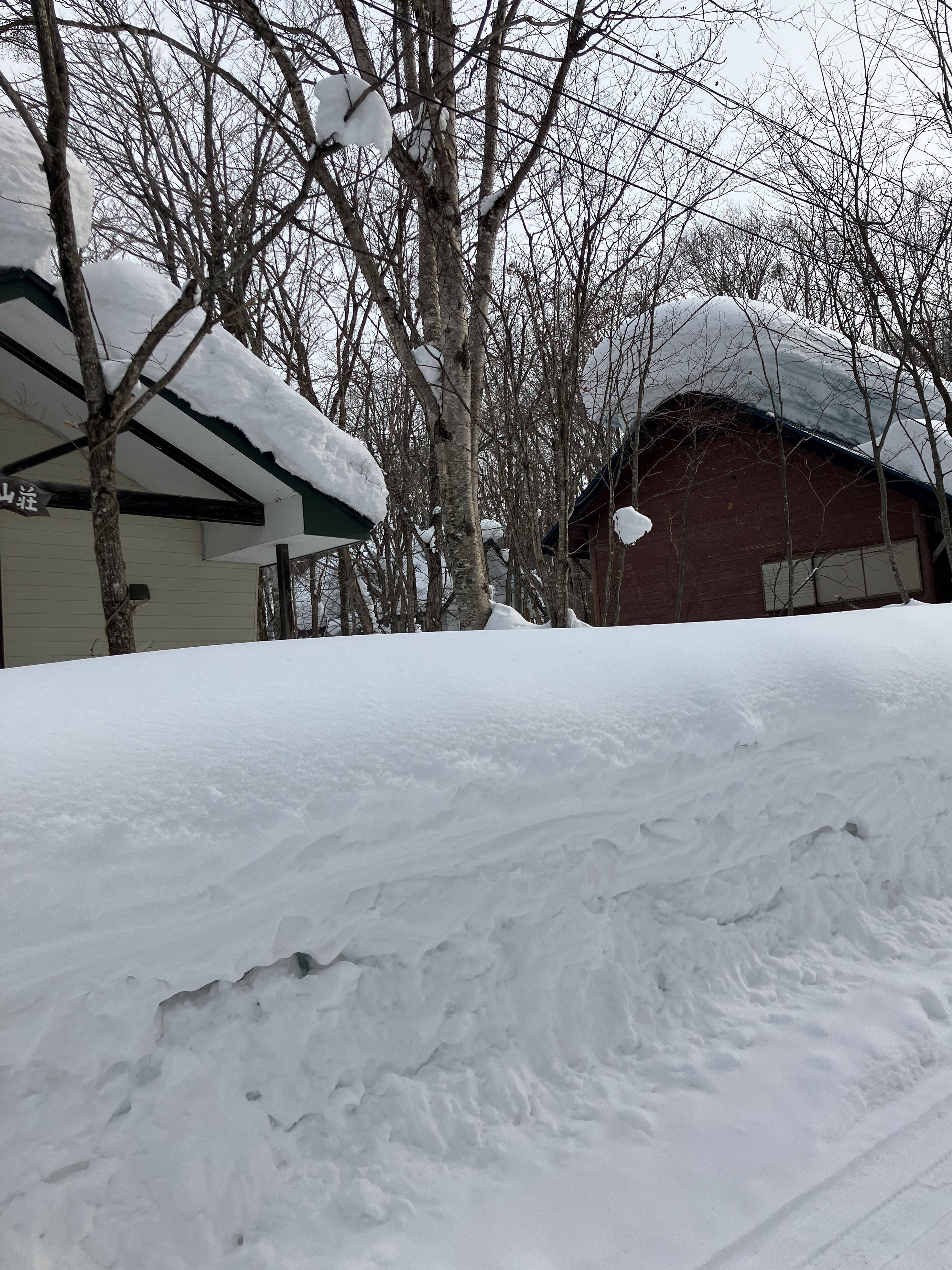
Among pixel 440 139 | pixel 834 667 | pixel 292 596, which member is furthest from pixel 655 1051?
pixel 440 139

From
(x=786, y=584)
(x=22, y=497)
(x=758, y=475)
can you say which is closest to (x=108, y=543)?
(x=22, y=497)

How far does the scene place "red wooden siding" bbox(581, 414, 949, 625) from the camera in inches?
479

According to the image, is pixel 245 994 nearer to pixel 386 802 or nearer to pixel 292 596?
pixel 386 802

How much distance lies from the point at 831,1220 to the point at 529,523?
29.3 feet

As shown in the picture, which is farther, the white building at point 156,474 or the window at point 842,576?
the window at point 842,576

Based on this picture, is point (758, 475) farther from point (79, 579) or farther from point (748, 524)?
point (79, 579)

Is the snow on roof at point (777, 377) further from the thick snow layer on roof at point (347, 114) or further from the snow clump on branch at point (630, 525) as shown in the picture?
the thick snow layer on roof at point (347, 114)

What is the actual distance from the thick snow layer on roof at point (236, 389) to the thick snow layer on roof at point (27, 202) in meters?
0.41

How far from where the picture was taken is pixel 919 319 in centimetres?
824

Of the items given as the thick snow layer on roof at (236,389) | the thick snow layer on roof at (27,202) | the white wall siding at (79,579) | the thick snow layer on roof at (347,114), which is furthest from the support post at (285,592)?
the thick snow layer on roof at (347,114)

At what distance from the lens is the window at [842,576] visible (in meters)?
11.8

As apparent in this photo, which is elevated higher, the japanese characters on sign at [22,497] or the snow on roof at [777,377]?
the snow on roof at [777,377]

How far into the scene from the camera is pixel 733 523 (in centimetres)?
1363

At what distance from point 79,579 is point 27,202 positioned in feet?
10.9
